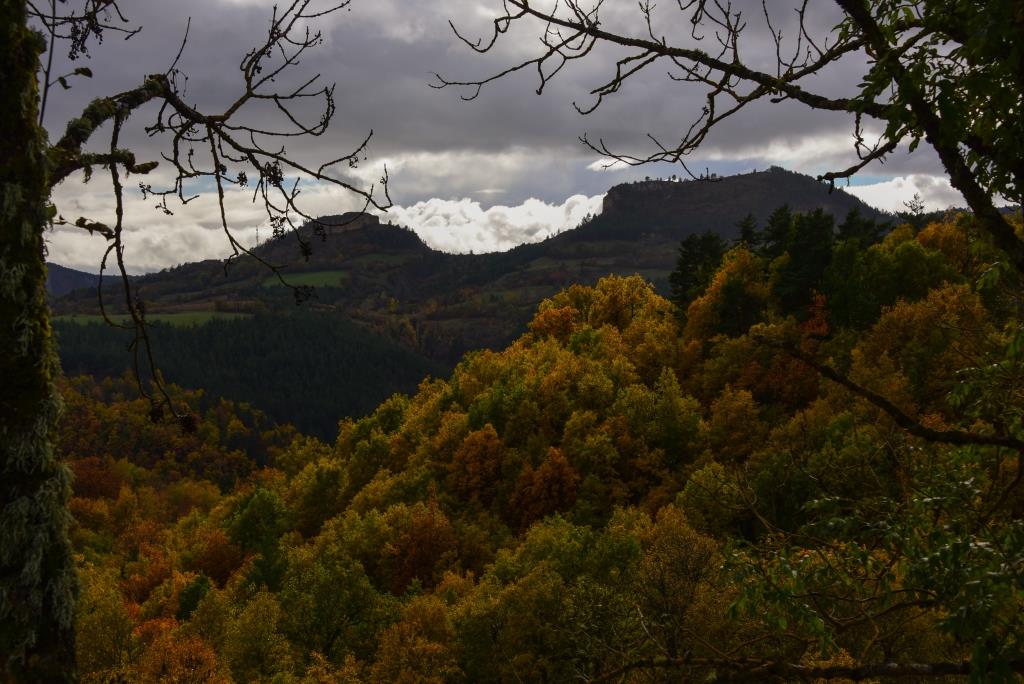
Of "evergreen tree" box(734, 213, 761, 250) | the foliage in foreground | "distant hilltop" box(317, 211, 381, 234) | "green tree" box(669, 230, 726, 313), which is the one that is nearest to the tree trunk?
"distant hilltop" box(317, 211, 381, 234)

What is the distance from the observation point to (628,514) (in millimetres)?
52562

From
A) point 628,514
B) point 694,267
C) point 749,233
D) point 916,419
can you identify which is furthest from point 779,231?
point 916,419

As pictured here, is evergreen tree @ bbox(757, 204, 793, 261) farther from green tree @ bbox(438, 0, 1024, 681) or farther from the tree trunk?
the tree trunk

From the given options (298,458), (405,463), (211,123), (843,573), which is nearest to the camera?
(211,123)

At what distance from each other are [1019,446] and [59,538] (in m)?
6.60

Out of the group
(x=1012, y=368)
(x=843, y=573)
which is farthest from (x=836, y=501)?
(x=1012, y=368)

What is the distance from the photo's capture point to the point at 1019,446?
16.7 feet

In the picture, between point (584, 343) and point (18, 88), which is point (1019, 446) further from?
point (584, 343)

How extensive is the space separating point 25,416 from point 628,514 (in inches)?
1983

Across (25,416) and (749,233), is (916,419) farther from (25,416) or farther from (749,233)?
(749,233)

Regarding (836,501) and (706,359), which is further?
(706,359)

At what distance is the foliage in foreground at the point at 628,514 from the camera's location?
6.37 metres

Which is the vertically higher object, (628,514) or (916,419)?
(916,419)

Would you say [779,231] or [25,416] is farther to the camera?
[779,231]
